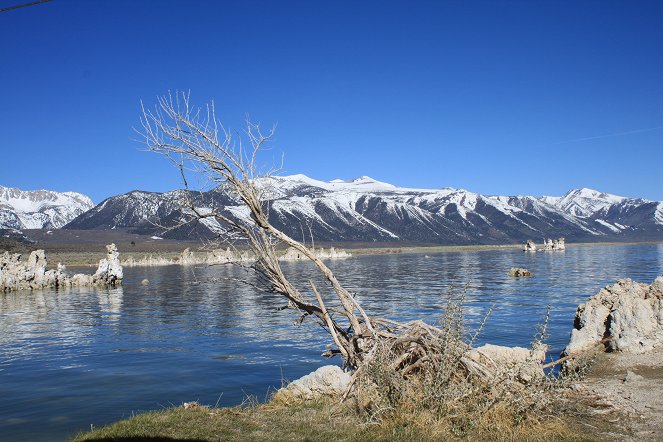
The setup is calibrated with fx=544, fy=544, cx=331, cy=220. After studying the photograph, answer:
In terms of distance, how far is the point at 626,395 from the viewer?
35.7 ft

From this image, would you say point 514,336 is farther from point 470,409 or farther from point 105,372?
point 105,372

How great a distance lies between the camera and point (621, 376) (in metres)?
12.8

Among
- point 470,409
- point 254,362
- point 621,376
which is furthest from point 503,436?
point 254,362

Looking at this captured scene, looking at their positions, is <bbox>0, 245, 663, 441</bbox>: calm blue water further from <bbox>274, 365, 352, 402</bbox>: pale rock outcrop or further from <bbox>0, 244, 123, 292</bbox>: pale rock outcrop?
<bbox>0, 244, 123, 292</bbox>: pale rock outcrop

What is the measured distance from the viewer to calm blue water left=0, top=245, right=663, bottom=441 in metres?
14.6

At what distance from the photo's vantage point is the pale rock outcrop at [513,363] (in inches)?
389

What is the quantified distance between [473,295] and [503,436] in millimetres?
32968

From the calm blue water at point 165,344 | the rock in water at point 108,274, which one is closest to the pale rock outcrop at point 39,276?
the rock in water at point 108,274

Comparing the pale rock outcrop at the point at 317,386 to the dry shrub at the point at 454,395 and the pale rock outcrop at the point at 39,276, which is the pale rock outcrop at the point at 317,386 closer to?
the dry shrub at the point at 454,395

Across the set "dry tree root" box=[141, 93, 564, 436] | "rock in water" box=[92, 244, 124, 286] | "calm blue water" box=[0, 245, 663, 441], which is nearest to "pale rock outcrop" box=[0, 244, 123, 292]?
"rock in water" box=[92, 244, 124, 286]

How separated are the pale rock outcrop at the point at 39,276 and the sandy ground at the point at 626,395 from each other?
2140 inches

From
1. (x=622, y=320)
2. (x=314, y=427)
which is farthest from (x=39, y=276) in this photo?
(x=622, y=320)

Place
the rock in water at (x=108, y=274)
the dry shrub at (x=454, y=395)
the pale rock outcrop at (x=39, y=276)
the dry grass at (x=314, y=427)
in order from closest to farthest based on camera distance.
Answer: the dry grass at (x=314, y=427) → the dry shrub at (x=454, y=395) → the pale rock outcrop at (x=39, y=276) → the rock in water at (x=108, y=274)

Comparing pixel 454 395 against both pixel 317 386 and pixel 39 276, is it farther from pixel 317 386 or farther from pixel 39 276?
pixel 39 276
